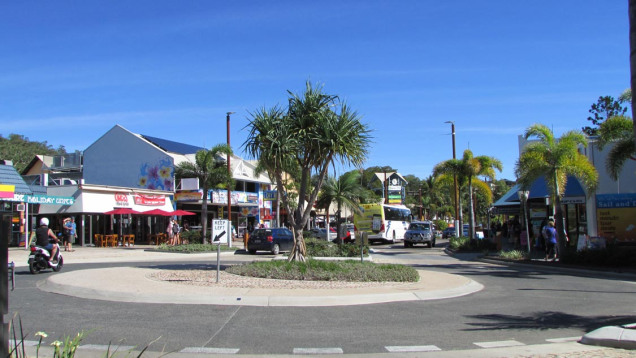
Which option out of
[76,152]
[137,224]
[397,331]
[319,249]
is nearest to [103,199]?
[137,224]

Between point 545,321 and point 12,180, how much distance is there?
1210 inches

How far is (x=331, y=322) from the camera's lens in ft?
29.3

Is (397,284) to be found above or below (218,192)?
below

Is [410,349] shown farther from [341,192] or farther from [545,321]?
[341,192]

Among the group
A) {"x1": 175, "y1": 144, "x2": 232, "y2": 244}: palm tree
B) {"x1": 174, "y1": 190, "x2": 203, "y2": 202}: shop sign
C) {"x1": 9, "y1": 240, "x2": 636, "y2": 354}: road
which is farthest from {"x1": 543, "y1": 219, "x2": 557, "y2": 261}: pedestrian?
{"x1": 174, "y1": 190, "x2": 203, "y2": 202}: shop sign

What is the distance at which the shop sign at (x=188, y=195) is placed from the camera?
41375 millimetres

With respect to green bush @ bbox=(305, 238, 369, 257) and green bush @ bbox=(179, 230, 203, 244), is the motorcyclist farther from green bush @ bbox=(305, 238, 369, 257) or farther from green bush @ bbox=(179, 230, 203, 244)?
green bush @ bbox=(179, 230, 203, 244)

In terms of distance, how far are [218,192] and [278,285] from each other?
34.9m

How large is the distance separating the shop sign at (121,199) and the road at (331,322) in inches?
1044

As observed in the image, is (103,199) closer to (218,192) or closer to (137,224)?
(137,224)

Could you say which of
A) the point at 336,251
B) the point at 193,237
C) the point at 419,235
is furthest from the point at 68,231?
the point at 419,235

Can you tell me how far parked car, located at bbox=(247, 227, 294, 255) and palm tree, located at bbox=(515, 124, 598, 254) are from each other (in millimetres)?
12686

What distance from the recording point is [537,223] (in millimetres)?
33000

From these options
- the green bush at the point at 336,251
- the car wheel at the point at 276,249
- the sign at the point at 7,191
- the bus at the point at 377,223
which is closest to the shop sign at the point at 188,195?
the bus at the point at 377,223
